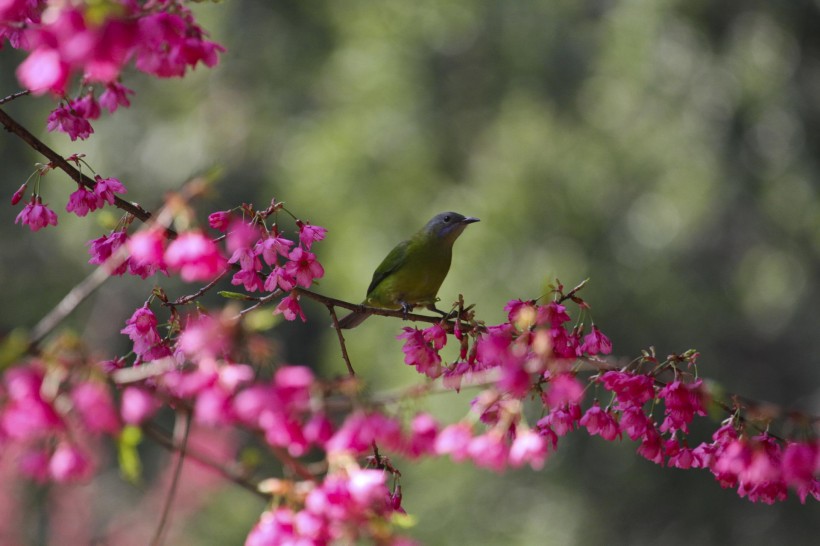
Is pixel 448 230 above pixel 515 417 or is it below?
above

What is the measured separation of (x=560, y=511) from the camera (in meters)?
10.8

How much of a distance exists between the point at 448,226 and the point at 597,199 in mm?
6454

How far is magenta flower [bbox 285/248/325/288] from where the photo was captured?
2.73m

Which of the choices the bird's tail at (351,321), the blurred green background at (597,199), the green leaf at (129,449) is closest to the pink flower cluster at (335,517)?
the green leaf at (129,449)

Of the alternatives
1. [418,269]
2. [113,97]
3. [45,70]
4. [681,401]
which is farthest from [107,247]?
[418,269]

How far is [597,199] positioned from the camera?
10953 millimetres

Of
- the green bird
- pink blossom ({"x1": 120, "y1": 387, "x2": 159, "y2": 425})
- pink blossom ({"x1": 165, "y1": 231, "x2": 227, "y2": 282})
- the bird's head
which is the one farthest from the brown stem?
the bird's head

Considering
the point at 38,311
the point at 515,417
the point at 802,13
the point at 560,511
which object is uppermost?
the point at 38,311

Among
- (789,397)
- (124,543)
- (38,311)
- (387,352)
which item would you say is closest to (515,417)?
(124,543)

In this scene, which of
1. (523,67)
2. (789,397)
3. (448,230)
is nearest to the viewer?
(448,230)

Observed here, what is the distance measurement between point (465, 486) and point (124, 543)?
450 centimetres

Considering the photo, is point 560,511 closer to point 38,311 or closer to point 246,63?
point 38,311

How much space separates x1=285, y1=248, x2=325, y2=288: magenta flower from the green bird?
1.49 meters

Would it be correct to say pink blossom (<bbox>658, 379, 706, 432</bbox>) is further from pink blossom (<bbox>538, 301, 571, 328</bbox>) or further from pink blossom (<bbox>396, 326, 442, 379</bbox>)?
pink blossom (<bbox>396, 326, 442, 379</bbox>)
